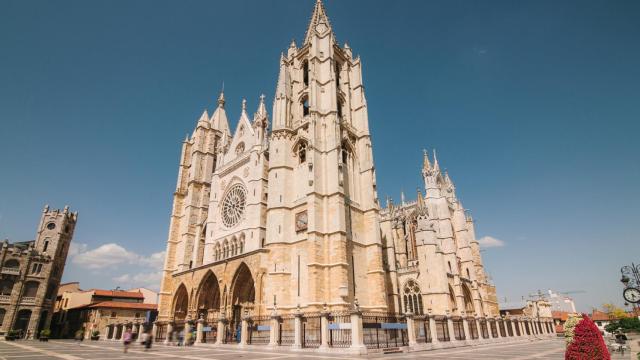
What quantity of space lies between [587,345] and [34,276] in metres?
48.4

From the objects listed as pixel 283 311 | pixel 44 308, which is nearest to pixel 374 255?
pixel 283 311

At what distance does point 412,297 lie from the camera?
29469 mm

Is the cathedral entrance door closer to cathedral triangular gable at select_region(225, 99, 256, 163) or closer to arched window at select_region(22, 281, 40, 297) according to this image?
arched window at select_region(22, 281, 40, 297)

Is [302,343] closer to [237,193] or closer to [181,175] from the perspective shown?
[237,193]

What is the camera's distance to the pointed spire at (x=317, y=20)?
31.2 metres

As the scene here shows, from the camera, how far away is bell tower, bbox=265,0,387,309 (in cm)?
2116

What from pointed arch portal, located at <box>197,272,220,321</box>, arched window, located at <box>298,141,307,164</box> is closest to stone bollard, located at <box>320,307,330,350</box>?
arched window, located at <box>298,141,307,164</box>

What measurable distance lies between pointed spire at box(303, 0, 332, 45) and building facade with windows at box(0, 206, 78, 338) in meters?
36.7

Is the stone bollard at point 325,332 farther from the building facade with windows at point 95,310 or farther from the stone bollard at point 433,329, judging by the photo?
the building facade with windows at point 95,310

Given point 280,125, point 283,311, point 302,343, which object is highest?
point 280,125

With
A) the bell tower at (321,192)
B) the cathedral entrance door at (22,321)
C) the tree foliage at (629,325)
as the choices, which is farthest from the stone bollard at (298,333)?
the cathedral entrance door at (22,321)

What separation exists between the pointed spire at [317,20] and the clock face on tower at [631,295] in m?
27.5

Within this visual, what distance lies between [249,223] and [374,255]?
1012cm

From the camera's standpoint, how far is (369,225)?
82.0ft
